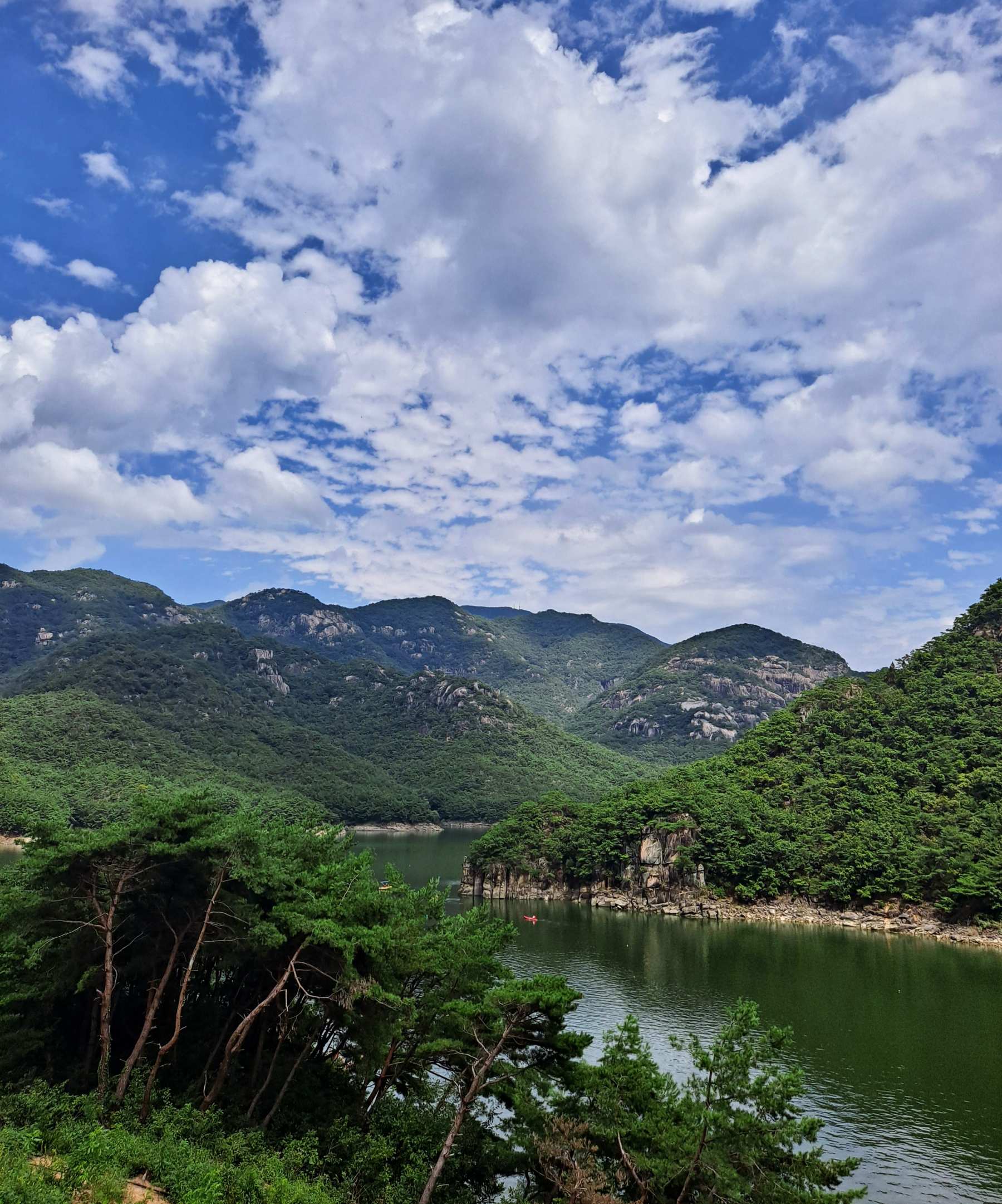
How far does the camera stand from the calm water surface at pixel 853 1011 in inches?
864

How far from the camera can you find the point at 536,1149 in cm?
1481

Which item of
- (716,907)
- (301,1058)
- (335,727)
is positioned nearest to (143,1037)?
(301,1058)

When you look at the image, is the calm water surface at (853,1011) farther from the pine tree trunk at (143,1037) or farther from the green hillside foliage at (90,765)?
the green hillside foliage at (90,765)

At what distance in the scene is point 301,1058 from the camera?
1825 cm

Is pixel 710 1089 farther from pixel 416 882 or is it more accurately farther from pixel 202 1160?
pixel 416 882

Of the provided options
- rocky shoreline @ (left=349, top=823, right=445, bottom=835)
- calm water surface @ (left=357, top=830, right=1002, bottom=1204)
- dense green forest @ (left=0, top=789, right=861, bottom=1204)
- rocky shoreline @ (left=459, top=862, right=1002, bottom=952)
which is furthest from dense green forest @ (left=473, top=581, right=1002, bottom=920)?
rocky shoreline @ (left=349, top=823, right=445, bottom=835)

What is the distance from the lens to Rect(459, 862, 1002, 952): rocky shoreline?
51312 mm

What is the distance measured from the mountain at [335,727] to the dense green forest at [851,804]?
50878 millimetres

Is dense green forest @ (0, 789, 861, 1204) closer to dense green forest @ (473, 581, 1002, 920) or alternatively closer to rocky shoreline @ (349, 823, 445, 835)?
dense green forest @ (473, 581, 1002, 920)

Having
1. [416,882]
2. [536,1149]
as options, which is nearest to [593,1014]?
[536,1149]

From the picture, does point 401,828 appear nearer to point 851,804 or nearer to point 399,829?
point 399,829

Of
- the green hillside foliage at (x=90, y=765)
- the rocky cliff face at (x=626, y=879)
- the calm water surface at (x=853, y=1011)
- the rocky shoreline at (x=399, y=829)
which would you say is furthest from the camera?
the rocky shoreline at (x=399, y=829)

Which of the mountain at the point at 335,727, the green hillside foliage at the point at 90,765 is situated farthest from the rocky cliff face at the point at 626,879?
the mountain at the point at 335,727

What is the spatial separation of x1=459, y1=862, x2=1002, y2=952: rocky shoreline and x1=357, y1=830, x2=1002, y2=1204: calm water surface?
2227mm
